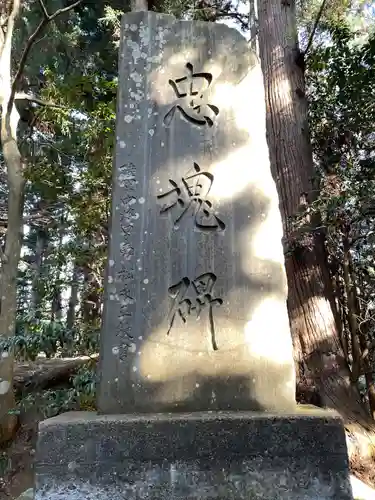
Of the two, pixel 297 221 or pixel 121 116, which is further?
pixel 297 221

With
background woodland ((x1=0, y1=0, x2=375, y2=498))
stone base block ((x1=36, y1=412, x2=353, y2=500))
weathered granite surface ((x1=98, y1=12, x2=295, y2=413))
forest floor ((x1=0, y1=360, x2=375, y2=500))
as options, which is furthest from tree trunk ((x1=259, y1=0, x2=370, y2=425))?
forest floor ((x1=0, y1=360, x2=375, y2=500))

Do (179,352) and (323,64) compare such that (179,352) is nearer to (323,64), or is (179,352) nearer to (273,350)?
(273,350)

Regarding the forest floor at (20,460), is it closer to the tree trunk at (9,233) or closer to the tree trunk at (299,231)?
the tree trunk at (9,233)

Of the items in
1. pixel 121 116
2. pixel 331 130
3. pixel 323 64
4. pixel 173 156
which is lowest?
pixel 173 156

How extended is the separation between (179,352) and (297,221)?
2.78 metres

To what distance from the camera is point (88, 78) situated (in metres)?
6.65

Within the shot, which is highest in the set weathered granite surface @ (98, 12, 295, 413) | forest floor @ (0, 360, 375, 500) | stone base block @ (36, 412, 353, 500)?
weathered granite surface @ (98, 12, 295, 413)

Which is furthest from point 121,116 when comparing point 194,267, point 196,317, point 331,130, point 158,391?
point 331,130

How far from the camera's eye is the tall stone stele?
1904 mm

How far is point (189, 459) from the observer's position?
191cm

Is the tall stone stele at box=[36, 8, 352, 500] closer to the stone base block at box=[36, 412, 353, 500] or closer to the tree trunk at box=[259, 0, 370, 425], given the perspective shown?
the stone base block at box=[36, 412, 353, 500]

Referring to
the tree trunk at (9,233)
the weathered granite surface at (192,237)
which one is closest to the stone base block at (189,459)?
the weathered granite surface at (192,237)

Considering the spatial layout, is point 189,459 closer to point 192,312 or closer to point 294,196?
point 192,312

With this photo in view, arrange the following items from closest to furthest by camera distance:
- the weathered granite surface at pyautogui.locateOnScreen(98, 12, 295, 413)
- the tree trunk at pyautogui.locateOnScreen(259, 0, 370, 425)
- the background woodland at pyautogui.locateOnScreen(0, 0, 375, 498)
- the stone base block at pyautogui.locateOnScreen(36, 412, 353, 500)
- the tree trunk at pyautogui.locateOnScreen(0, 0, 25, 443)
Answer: the stone base block at pyautogui.locateOnScreen(36, 412, 353, 500)
the weathered granite surface at pyautogui.locateOnScreen(98, 12, 295, 413)
the tree trunk at pyautogui.locateOnScreen(259, 0, 370, 425)
the background woodland at pyautogui.locateOnScreen(0, 0, 375, 498)
the tree trunk at pyautogui.locateOnScreen(0, 0, 25, 443)
